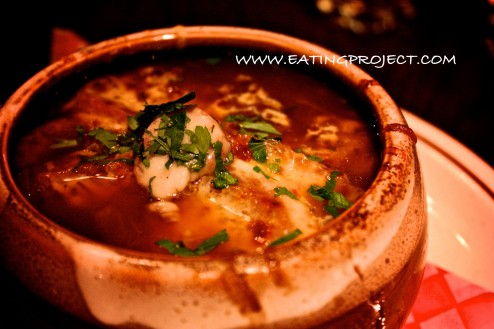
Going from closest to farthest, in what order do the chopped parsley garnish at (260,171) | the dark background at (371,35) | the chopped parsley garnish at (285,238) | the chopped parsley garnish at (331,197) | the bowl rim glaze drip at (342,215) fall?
1. the bowl rim glaze drip at (342,215)
2. the chopped parsley garnish at (285,238)
3. the chopped parsley garnish at (331,197)
4. the chopped parsley garnish at (260,171)
5. the dark background at (371,35)

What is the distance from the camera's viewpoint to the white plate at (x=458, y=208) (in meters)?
1.38

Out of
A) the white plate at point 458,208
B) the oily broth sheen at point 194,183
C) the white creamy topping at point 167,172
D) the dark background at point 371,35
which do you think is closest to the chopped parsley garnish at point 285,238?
the oily broth sheen at point 194,183

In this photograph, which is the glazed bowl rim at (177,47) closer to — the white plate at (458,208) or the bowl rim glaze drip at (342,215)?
the bowl rim glaze drip at (342,215)

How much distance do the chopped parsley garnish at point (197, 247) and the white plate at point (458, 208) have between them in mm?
736

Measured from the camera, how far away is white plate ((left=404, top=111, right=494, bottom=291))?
1.38 metres

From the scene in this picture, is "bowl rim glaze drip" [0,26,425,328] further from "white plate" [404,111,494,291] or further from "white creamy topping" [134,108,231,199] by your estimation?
"white plate" [404,111,494,291]

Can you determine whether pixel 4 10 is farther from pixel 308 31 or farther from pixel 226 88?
pixel 308 31

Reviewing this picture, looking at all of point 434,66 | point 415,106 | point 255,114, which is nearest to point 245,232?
point 255,114

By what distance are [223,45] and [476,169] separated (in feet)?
2.95

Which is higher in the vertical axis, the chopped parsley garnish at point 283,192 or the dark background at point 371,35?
the chopped parsley garnish at point 283,192

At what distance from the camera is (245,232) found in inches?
41.2

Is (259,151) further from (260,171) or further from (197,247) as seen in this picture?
(197,247)

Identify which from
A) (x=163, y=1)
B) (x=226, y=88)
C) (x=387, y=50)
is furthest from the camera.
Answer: (x=163, y=1)

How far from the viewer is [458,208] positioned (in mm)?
1506
